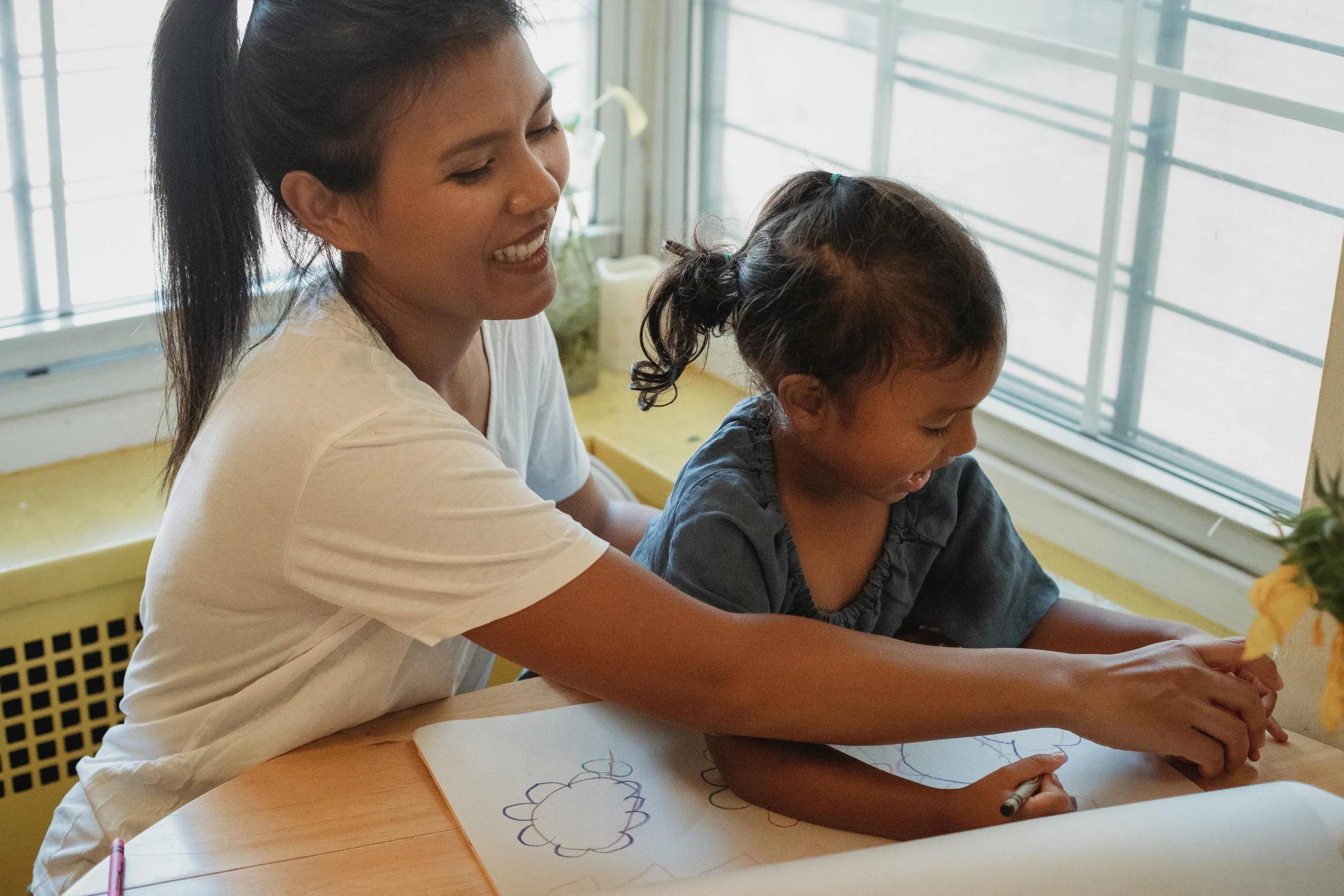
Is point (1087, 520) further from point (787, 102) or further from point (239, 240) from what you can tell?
point (239, 240)

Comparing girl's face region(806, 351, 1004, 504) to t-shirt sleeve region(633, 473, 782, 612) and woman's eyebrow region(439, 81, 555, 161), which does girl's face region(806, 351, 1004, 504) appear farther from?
woman's eyebrow region(439, 81, 555, 161)

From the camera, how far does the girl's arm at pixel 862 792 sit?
79 centimetres

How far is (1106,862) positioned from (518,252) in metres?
0.55

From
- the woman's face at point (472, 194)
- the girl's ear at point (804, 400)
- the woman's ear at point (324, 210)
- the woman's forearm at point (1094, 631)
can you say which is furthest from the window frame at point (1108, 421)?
the woman's ear at point (324, 210)

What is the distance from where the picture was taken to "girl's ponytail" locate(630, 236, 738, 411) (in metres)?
0.95

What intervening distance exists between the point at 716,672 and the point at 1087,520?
2.20 feet

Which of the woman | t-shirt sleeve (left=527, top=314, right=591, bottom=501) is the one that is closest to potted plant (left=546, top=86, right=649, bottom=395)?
t-shirt sleeve (left=527, top=314, right=591, bottom=501)

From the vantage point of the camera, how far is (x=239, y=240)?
976 millimetres

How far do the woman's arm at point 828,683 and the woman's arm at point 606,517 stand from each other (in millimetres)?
422

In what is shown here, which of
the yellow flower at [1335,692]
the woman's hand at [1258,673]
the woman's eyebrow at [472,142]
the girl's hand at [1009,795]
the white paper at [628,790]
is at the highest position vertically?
the woman's eyebrow at [472,142]

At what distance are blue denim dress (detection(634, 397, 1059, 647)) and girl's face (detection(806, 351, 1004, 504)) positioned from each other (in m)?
0.07

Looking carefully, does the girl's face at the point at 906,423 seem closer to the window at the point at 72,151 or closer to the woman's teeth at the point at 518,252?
the woman's teeth at the point at 518,252

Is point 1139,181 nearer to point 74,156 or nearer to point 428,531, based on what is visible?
point 428,531

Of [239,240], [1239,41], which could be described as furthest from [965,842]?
[1239,41]
